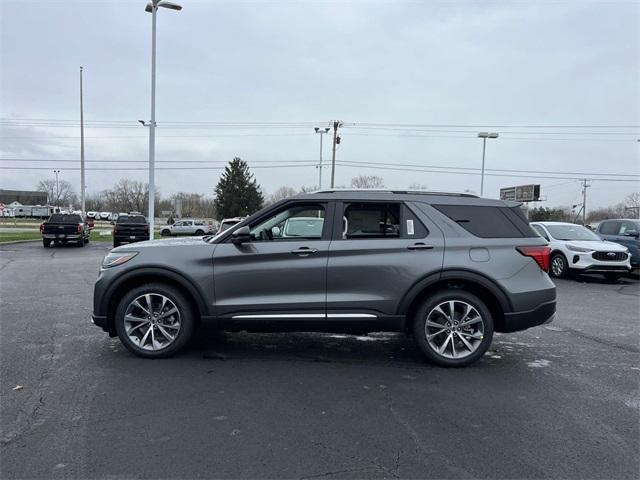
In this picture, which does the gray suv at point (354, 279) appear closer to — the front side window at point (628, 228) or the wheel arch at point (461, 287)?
the wheel arch at point (461, 287)

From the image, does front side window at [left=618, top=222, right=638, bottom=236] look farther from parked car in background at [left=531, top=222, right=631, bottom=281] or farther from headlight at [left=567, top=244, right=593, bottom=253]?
headlight at [left=567, top=244, right=593, bottom=253]

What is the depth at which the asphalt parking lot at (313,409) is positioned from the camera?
10.3 feet

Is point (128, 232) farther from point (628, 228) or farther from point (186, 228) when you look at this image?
point (186, 228)

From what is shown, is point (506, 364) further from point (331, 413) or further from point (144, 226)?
point (144, 226)

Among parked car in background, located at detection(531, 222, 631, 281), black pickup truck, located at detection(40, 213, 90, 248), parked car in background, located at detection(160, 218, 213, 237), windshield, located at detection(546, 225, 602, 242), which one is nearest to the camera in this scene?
parked car in background, located at detection(531, 222, 631, 281)

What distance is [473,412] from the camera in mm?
3998

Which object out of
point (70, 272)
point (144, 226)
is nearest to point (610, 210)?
point (144, 226)

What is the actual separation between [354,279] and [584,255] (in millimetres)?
10740

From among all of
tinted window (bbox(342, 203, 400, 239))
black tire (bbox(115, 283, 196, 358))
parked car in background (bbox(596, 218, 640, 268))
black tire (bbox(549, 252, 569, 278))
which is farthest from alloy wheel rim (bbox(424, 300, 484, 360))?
parked car in background (bbox(596, 218, 640, 268))

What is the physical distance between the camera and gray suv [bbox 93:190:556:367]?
506 cm

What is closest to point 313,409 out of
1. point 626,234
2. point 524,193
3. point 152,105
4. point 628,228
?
point 626,234

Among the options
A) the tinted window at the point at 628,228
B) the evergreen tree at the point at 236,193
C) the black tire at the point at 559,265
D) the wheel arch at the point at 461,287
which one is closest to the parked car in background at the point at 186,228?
the evergreen tree at the point at 236,193

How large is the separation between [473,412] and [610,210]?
108937 millimetres

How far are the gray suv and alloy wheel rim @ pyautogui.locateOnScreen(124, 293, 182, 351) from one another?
0.01 meters
